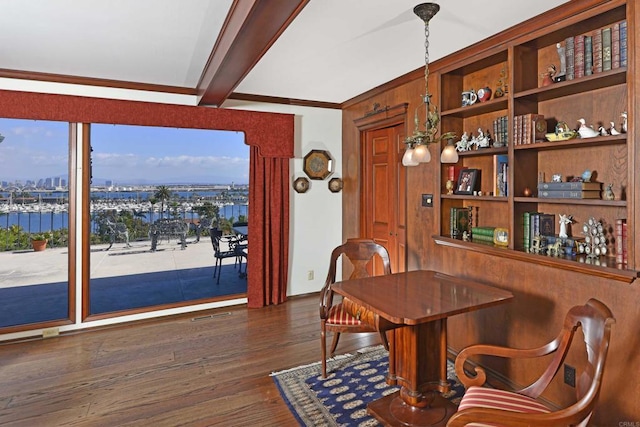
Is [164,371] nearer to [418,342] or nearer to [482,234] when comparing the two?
[418,342]

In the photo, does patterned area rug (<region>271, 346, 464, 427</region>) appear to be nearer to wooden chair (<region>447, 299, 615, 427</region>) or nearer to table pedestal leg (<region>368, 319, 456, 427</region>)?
table pedestal leg (<region>368, 319, 456, 427</region>)

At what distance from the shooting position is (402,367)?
6.88 feet

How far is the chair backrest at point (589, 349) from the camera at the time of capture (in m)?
1.21

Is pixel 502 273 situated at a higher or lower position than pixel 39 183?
lower

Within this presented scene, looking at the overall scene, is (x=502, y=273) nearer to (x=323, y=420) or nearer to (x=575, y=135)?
(x=575, y=135)

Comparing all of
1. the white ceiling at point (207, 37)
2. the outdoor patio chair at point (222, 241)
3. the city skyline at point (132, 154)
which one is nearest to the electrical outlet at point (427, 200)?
the white ceiling at point (207, 37)

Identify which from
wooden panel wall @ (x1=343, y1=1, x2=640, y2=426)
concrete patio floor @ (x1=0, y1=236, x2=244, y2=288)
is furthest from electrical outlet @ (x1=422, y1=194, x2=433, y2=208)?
concrete patio floor @ (x1=0, y1=236, x2=244, y2=288)

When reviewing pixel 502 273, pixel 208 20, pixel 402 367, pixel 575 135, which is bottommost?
pixel 402 367

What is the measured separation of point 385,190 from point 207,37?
234 cm

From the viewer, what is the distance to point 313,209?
4398 millimetres

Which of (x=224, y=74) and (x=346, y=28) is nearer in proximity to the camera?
(x=346, y=28)

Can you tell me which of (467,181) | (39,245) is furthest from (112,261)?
(467,181)

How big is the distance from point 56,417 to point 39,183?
229 centimetres

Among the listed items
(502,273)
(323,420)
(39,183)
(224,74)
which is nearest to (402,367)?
(323,420)
